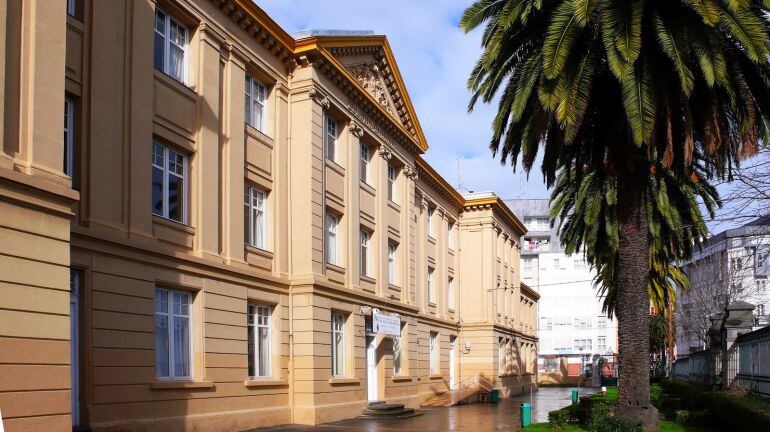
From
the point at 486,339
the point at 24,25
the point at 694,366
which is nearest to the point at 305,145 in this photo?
the point at 24,25

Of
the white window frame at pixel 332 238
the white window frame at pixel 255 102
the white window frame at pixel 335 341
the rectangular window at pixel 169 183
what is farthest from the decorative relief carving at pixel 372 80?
the rectangular window at pixel 169 183

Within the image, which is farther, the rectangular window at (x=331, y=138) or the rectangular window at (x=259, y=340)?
the rectangular window at (x=331, y=138)

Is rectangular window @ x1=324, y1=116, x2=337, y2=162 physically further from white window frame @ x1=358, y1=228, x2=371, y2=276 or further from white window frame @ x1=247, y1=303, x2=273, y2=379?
white window frame @ x1=247, y1=303, x2=273, y2=379

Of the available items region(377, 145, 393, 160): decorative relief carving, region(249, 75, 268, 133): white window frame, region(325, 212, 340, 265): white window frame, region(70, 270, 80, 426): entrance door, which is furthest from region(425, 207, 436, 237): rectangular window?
region(70, 270, 80, 426): entrance door

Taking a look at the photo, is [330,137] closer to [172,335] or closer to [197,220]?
[197,220]

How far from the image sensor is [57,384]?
35.4ft

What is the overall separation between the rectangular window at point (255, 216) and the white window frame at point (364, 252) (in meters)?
6.42

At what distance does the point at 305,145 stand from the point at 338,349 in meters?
7.03

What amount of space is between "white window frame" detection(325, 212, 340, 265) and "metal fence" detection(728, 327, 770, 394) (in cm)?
1272

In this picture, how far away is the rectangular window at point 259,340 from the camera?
72.9 ft

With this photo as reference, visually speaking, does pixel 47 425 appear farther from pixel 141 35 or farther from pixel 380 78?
pixel 380 78

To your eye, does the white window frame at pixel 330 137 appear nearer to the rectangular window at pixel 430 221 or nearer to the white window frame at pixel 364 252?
the white window frame at pixel 364 252

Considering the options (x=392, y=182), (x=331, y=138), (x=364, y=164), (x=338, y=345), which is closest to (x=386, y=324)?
(x=338, y=345)

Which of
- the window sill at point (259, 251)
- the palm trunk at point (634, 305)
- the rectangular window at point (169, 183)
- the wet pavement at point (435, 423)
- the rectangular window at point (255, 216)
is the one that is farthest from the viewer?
the wet pavement at point (435, 423)
